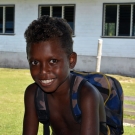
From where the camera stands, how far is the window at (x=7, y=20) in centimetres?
1739

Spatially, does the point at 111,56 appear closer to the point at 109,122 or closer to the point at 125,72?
the point at 125,72

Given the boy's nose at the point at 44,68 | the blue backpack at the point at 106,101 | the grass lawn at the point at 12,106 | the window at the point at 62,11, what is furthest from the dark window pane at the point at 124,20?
the boy's nose at the point at 44,68

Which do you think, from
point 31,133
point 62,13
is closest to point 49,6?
point 62,13

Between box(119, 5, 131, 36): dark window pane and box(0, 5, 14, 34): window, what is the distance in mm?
5178

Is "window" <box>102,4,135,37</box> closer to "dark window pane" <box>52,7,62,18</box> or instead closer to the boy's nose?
"dark window pane" <box>52,7,62,18</box>

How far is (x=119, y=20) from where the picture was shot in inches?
603

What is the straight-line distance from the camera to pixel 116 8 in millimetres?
15375

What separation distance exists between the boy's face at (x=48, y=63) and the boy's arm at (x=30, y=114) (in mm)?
227

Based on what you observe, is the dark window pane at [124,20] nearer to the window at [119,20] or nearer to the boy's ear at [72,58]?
the window at [119,20]

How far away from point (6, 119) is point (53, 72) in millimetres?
4392

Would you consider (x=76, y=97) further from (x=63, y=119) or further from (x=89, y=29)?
(x=89, y=29)

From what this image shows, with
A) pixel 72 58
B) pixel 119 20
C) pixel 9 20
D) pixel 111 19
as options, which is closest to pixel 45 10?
pixel 9 20

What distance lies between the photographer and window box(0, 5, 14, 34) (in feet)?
57.1

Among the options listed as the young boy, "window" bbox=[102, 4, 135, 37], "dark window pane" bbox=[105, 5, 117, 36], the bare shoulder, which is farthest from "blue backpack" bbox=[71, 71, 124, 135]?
"dark window pane" bbox=[105, 5, 117, 36]
